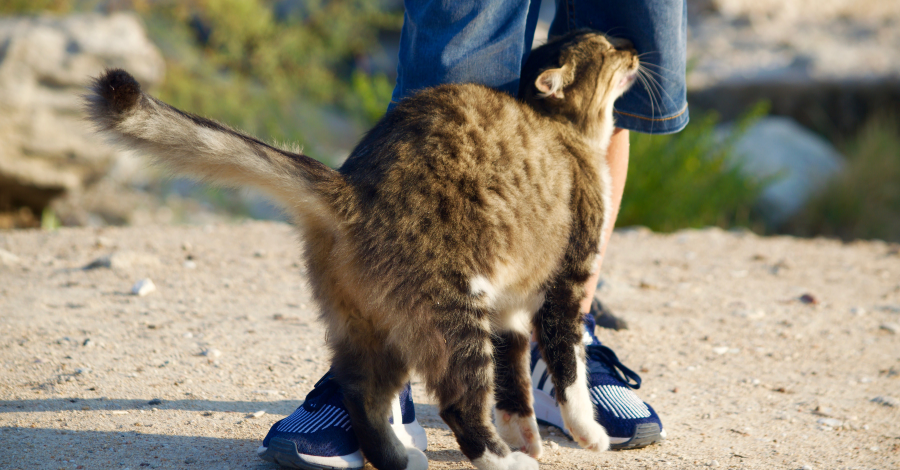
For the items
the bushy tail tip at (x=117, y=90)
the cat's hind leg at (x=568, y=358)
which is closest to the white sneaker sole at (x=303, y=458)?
the cat's hind leg at (x=568, y=358)

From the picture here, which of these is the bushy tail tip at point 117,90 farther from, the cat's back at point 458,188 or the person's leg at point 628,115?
the person's leg at point 628,115

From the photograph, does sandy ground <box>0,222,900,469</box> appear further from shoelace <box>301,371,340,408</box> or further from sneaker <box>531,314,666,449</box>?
shoelace <box>301,371,340,408</box>

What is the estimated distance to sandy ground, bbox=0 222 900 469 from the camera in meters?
2.18

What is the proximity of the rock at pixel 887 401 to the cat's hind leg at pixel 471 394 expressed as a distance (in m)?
1.71

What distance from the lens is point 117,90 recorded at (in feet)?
5.41

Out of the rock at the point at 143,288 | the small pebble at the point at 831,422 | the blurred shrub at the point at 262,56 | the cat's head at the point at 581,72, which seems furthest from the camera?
the blurred shrub at the point at 262,56

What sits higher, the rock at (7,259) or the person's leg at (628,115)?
the person's leg at (628,115)

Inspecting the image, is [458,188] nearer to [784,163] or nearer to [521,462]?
[521,462]

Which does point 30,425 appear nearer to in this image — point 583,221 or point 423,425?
point 423,425

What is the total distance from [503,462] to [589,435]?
0.34 m

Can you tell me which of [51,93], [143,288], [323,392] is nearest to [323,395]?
[323,392]

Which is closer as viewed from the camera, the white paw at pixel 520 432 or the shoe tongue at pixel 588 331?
the white paw at pixel 520 432

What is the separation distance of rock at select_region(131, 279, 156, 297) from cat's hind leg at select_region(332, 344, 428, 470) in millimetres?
1831

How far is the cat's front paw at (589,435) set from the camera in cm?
212
